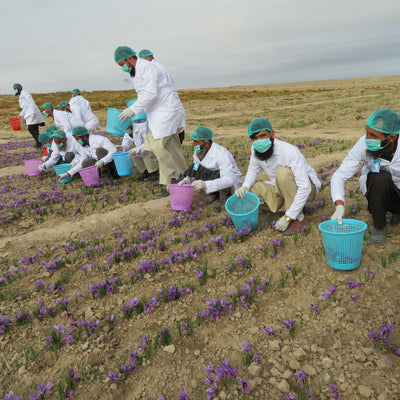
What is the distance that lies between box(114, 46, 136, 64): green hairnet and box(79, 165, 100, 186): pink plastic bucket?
273 cm

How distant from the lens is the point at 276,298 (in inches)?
136

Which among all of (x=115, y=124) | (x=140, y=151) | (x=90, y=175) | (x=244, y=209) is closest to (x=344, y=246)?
(x=244, y=209)

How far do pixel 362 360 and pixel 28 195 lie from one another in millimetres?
8098

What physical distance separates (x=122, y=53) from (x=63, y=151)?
3.95 metres

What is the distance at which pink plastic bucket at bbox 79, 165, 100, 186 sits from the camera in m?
7.95

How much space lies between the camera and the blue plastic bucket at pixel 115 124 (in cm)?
802

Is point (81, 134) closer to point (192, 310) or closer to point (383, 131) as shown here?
point (192, 310)

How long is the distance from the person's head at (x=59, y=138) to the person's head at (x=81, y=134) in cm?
83

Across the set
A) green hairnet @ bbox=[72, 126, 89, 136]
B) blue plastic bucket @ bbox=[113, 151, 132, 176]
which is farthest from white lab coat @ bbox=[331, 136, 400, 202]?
green hairnet @ bbox=[72, 126, 89, 136]

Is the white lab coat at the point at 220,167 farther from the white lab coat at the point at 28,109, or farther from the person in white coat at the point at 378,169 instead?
the white lab coat at the point at 28,109

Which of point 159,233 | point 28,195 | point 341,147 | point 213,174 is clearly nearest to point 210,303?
Answer: point 159,233

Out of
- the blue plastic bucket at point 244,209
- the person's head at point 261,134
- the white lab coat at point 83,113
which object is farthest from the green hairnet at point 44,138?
the person's head at point 261,134

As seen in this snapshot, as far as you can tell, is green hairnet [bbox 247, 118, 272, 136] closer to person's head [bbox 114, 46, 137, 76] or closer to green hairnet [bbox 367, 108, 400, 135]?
green hairnet [bbox 367, 108, 400, 135]

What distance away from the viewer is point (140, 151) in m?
7.65
